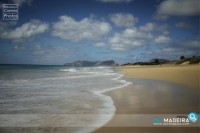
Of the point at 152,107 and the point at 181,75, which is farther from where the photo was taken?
the point at 181,75

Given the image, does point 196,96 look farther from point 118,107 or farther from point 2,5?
point 2,5

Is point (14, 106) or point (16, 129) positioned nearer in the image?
point (16, 129)

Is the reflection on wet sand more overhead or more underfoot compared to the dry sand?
more underfoot

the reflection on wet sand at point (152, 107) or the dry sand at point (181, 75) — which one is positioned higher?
the dry sand at point (181, 75)

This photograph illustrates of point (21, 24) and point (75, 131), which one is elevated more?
point (21, 24)

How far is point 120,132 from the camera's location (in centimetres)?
290

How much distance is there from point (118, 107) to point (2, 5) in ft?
8.81

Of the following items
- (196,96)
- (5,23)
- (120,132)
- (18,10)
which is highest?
(18,10)

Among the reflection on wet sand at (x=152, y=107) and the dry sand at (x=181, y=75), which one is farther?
the dry sand at (x=181, y=75)

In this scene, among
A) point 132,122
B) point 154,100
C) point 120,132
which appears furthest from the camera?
point 154,100

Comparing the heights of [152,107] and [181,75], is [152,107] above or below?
below

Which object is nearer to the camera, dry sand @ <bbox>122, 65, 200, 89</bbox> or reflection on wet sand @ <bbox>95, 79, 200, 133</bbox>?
reflection on wet sand @ <bbox>95, 79, 200, 133</bbox>

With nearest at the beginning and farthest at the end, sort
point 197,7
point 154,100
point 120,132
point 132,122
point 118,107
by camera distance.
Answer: point 120,132
point 132,122
point 197,7
point 118,107
point 154,100

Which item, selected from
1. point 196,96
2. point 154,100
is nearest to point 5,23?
point 154,100
